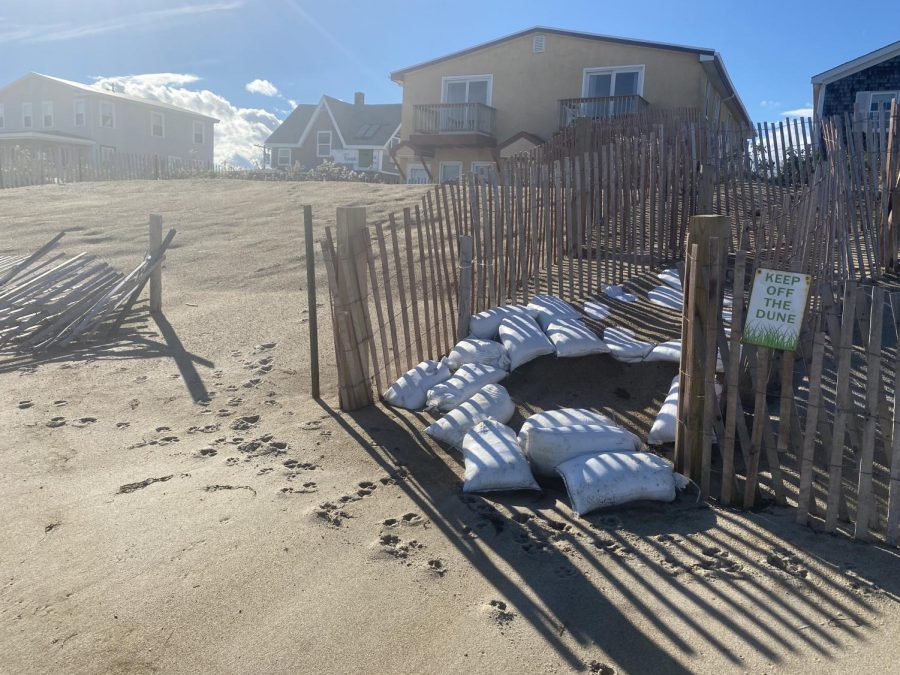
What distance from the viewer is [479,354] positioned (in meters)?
5.45

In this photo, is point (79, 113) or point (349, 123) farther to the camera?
point (349, 123)

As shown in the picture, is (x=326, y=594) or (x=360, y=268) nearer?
(x=326, y=594)

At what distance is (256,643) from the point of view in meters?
2.67

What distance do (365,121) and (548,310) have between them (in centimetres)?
3918

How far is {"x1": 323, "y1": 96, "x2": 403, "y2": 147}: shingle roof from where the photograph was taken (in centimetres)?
4091

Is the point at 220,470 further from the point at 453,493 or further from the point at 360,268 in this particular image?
the point at 360,268

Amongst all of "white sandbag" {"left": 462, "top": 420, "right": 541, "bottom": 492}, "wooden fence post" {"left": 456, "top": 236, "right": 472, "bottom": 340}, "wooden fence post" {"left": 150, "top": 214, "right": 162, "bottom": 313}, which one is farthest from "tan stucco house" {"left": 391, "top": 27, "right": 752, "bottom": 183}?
"white sandbag" {"left": 462, "top": 420, "right": 541, "bottom": 492}

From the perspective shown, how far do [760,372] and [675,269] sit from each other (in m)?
4.67

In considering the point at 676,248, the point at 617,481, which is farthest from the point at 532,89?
the point at 617,481

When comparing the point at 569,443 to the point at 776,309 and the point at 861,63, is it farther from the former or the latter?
the point at 861,63

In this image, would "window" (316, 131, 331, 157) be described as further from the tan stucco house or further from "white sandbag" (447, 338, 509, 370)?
"white sandbag" (447, 338, 509, 370)

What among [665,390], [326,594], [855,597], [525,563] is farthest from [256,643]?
[665,390]

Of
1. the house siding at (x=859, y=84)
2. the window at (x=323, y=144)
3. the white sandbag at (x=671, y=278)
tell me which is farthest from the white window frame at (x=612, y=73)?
the window at (x=323, y=144)

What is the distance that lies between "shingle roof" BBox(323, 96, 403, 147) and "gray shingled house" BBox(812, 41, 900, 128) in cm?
2404
